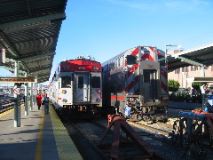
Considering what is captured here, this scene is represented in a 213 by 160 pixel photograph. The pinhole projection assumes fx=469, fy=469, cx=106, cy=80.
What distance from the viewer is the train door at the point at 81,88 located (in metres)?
27.3

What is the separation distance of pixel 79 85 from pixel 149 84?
4428 millimetres

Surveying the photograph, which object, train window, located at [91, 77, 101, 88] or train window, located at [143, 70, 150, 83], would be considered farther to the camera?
train window, located at [91, 77, 101, 88]

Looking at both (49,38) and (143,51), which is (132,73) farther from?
(49,38)

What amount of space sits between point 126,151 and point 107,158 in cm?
112

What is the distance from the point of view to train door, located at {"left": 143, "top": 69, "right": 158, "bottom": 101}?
25.0 meters

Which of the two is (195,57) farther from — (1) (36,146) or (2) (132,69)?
(1) (36,146)

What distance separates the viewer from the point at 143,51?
25172 millimetres

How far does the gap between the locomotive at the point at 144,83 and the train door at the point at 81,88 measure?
258 cm

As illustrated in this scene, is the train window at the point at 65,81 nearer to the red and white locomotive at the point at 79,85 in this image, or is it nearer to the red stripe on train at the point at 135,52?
the red and white locomotive at the point at 79,85

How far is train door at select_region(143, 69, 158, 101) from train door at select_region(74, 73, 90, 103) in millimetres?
3960

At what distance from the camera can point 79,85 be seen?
27.3 meters

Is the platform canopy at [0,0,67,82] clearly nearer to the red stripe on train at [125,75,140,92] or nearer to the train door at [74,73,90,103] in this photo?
the train door at [74,73,90,103]

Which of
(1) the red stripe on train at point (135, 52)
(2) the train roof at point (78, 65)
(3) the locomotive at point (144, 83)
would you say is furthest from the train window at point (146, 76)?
(2) the train roof at point (78, 65)

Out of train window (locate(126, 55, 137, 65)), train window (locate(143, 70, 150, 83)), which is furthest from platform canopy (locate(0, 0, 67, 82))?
train window (locate(143, 70, 150, 83))
